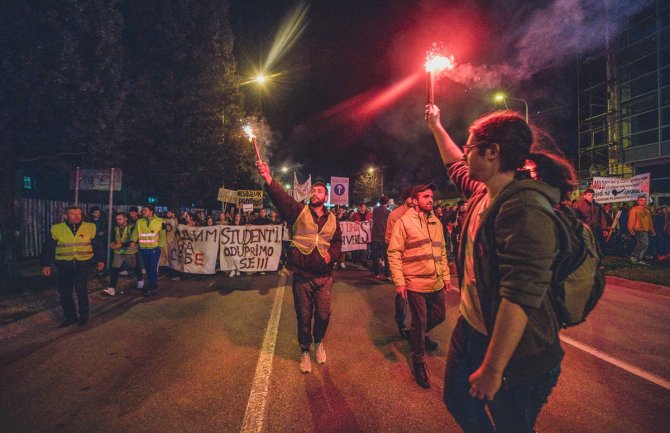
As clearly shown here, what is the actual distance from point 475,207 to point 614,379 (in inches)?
122

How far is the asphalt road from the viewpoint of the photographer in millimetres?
2822

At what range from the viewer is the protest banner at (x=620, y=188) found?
11.8 metres

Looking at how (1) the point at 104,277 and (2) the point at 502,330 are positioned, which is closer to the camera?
(2) the point at 502,330

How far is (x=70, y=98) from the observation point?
8.00 meters

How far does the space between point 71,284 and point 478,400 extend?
20.2ft

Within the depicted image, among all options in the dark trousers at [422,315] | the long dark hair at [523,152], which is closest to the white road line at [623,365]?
the dark trousers at [422,315]

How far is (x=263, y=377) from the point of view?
3564 millimetres

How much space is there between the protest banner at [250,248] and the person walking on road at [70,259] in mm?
4395

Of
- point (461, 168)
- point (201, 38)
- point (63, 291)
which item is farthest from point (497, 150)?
point (201, 38)

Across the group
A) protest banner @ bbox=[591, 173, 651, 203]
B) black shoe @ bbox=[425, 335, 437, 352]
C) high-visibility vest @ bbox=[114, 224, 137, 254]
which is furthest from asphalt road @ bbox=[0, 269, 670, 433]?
protest banner @ bbox=[591, 173, 651, 203]

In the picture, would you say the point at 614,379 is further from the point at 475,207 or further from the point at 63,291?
→ the point at 63,291

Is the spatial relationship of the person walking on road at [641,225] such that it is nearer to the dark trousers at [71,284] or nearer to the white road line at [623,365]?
the white road line at [623,365]

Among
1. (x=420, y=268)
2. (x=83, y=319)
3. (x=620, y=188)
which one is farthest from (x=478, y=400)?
(x=620, y=188)

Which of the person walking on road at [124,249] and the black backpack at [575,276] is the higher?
the black backpack at [575,276]
